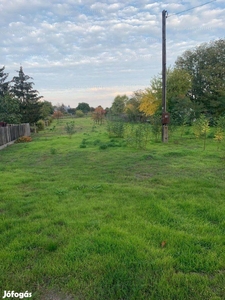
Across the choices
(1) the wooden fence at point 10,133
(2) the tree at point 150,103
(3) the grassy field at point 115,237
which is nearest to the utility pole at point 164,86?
(3) the grassy field at point 115,237

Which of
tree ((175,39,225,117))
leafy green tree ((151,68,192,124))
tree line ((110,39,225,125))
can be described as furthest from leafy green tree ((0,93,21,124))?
tree ((175,39,225,117))

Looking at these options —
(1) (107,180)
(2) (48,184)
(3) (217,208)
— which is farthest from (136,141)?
(3) (217,208)

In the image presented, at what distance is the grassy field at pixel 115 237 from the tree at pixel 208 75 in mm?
21175

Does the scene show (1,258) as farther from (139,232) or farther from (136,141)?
(136,141)

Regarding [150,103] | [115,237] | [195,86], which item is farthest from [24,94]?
[115,237]

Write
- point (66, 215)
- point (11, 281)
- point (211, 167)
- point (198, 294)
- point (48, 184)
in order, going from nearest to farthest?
point (198, 294)
point (11, 281)
point (66, 215)
point (48, 184)
point (211, 167)

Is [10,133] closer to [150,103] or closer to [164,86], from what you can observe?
[164,86]

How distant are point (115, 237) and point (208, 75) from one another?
25.9 m

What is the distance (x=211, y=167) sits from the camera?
19.5ft

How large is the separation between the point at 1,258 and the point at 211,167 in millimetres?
5195

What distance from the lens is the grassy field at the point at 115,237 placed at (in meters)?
1.89

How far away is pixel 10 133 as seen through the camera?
14.2m

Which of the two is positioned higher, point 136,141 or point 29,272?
point 136,141

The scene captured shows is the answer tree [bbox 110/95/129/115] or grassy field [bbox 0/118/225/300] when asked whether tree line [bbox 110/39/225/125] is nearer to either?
tree [bbox 110/95/129/115]
